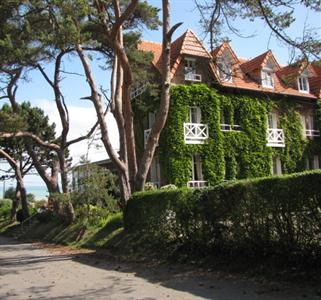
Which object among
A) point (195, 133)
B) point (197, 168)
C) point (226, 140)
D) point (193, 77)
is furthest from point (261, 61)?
point (197, 168)

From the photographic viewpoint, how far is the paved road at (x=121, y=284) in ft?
28.2

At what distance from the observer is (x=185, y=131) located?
30062mm

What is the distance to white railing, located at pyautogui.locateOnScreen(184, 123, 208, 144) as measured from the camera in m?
30.1

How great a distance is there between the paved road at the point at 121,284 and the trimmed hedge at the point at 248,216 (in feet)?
3.17

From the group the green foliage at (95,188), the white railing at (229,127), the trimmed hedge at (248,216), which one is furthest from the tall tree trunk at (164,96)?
the white railing at (229,127)

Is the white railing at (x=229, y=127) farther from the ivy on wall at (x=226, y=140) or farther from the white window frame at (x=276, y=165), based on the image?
the white window frame at (x=276, y=165)

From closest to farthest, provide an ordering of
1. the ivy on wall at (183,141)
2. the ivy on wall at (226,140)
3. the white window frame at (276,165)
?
the ivy on wall at (183,141), the ivy on wall at (226,140), the white window frame at (276,165)

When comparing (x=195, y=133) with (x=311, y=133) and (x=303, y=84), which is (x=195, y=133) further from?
(x=303, y=84)

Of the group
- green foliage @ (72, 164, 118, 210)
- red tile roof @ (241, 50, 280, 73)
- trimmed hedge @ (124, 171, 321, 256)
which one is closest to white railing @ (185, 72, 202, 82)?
red tile roof @ (241, 50, 280, 73)

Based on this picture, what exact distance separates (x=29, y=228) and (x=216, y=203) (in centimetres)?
2193

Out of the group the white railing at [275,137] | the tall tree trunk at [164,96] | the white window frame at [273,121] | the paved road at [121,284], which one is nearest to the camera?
the paved road at [121,284]

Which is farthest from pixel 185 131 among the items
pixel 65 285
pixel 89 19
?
pixel 65 285

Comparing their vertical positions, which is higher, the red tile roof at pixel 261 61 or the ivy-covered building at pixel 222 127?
the red tile roof at pixel 261 61

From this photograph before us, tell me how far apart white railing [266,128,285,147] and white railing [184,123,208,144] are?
5.10m
